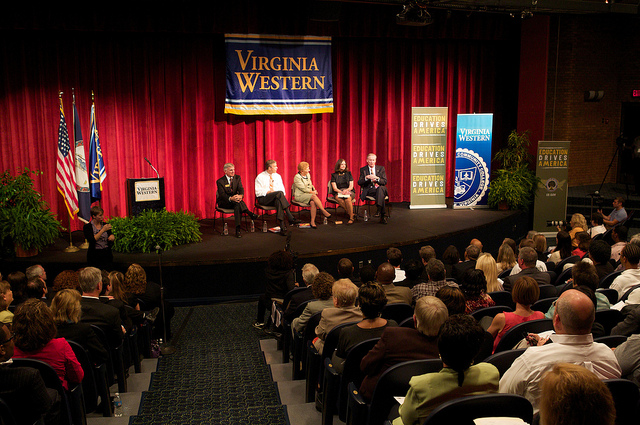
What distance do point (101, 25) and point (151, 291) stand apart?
475 centimetres

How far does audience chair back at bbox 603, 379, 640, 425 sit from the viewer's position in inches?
86.3

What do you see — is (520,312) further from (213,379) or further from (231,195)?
(231,195)

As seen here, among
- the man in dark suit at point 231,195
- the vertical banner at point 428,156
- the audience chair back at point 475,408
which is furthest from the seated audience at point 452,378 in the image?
the vertical banner at point 428,156

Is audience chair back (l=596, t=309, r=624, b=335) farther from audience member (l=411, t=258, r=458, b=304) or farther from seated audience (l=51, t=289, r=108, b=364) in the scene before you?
seated audience (l=51, t=289, r=108, b=364)

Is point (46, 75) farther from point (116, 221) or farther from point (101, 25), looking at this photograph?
point (116, 221)

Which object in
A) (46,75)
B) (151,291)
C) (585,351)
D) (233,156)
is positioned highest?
(46,75)

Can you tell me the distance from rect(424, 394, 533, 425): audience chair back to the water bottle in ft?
7.88

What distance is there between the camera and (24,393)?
8.47 feet

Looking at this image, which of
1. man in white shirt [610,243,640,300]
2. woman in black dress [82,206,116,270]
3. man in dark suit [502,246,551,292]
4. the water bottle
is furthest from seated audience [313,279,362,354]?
woman in black dress [82,206,116,270]

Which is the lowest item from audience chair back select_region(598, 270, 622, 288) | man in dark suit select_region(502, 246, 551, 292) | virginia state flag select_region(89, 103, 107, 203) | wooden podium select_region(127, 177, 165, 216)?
audience chair back select_region(598, 270, 622, 288)

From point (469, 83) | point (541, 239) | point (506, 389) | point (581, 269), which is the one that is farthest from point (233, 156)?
point (506, 389)

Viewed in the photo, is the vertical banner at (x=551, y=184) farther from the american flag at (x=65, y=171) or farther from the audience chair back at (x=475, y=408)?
the audience chair back at (x=475, y=408)

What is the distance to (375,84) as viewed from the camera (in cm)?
1034

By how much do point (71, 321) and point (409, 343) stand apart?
6.70 feet
